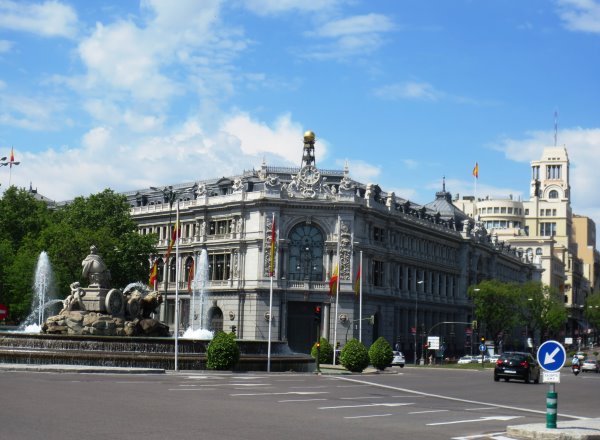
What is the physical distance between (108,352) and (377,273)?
57096 millimetres

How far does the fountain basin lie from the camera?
4081cm

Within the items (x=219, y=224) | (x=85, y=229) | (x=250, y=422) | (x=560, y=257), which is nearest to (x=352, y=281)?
(x=219, y=224)

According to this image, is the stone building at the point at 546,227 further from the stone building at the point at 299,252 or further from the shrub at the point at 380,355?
the shrub at the point at 380,355

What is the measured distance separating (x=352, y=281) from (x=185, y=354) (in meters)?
46.2

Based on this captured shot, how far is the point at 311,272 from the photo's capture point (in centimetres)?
9012

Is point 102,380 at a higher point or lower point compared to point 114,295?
lower

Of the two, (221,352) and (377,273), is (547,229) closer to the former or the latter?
(377,273)

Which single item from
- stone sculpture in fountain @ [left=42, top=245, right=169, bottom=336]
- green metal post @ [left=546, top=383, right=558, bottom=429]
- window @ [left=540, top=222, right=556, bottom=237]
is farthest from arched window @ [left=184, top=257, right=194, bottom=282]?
window @ [left=540, top=222, right=556, bottom=237]

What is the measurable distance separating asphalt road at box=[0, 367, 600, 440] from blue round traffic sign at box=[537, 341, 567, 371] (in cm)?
187

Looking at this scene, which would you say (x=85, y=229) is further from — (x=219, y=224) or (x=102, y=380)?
(x=102, y=380)

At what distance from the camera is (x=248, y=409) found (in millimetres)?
23641

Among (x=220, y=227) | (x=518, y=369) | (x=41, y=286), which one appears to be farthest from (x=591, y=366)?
(x=41, y=286)

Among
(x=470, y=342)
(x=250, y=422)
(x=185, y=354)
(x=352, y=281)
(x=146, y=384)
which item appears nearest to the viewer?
(x=250, y=422)

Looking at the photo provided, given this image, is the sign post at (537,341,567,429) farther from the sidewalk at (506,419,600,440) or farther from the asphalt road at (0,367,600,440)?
the asphalt road at (0,367,600,440)
